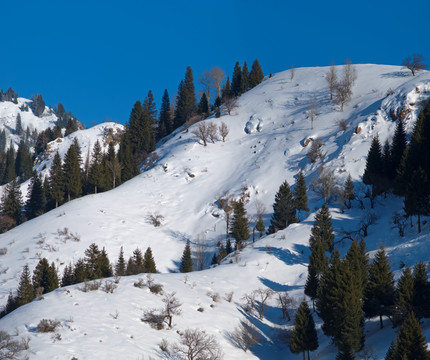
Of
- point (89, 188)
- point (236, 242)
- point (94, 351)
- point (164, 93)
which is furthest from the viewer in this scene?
point (164, 93)

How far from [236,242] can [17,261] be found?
2835cm

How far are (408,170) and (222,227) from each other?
2758 centimetres

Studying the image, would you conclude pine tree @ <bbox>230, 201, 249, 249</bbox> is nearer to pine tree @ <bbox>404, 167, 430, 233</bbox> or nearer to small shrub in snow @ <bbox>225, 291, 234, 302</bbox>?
small shrub in snow @ <bbox>225, 291, 234, 302</bbox>

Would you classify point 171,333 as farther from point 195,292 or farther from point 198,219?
point 198,219

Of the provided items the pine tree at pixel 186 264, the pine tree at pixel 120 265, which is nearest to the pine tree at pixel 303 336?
the pine tree at pixel 120 265

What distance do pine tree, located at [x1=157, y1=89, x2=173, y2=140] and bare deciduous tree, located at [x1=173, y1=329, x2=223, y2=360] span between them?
3172 inches

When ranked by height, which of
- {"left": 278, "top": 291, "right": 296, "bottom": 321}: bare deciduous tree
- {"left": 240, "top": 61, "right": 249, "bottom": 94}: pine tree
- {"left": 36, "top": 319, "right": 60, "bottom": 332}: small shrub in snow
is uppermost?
{"left": 240, "top": 61, "right": 249, "bottom": 94}: pine tree

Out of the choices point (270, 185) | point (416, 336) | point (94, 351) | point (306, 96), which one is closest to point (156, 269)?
point (270, 185)

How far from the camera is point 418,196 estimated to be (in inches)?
1369

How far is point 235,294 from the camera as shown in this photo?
3469 cm

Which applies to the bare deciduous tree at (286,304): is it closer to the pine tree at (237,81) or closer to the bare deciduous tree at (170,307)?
the bare deciduous tree at (170,307)

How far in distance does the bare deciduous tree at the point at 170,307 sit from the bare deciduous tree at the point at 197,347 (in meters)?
1.57

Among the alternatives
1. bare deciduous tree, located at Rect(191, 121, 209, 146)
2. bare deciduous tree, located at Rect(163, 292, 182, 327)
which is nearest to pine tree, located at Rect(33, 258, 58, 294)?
bare deciduous tree, located at Rect(163, 292, 182, 327)

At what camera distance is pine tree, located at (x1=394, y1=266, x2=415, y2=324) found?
899 inches
